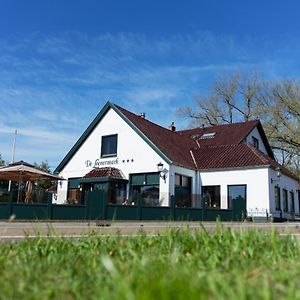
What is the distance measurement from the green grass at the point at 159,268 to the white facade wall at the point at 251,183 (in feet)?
66.8

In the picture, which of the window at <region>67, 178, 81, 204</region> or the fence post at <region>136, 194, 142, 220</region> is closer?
the fence post at <region>136, 194, 142, 220</region>

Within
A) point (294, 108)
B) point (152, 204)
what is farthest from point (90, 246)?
point (294, 108)

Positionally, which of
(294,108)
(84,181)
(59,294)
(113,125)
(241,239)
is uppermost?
(294,108)

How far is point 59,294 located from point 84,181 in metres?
23.6

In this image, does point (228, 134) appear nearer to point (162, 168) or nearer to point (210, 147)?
point (210, 147)

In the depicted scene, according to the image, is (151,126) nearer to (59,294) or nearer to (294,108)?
(294,108)

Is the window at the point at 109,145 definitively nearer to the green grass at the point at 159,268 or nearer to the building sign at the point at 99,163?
the building sign at the point at 99,163

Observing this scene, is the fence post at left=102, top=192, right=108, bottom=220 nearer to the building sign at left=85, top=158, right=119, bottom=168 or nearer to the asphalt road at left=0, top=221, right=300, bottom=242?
the asphalt road at left=0, top=221, right=300, bottom=242

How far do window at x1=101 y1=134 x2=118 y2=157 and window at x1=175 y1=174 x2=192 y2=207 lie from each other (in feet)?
15.2

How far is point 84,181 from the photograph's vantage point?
25.9m

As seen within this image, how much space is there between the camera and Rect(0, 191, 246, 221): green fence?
1543 cm

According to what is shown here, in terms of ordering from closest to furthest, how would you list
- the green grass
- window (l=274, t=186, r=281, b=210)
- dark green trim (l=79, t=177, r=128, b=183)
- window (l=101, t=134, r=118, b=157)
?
the green grass → dark green trim (l=79, t=177, r=128, b=183) → window (l=274, t=186, r=281, b=210) → window (l=101, t=134, r=118, b=157)

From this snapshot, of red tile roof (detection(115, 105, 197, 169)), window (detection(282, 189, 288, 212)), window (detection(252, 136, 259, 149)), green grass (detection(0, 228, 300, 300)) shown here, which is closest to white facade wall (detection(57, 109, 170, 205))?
red tile roof (detection(115, 105, 197, 169))

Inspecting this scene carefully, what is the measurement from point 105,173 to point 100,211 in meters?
7.75
